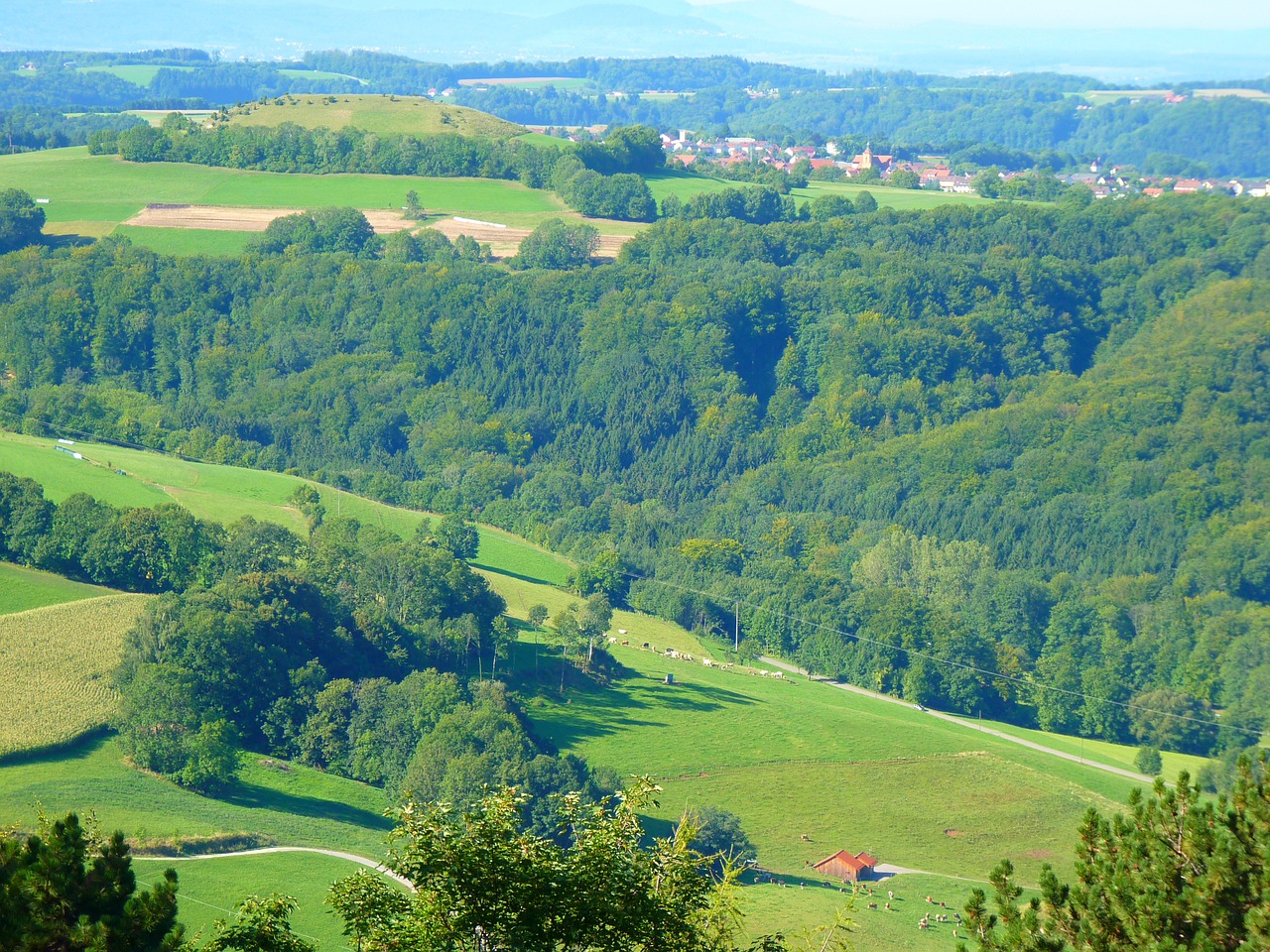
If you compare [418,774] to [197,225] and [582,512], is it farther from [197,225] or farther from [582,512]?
[197,225]

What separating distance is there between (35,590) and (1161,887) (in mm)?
43776

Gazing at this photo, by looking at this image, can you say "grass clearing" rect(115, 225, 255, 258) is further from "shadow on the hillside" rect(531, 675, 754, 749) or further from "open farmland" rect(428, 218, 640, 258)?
"shadow on the hillside" rect(531, 675, 754, 749)

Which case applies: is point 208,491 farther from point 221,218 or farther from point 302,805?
point 221,218

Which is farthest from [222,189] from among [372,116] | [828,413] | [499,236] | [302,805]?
[302,805]

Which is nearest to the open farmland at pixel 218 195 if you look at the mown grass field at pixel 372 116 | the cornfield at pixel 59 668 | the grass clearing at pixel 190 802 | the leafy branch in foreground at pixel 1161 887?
the mown grass field at pixel 372 116

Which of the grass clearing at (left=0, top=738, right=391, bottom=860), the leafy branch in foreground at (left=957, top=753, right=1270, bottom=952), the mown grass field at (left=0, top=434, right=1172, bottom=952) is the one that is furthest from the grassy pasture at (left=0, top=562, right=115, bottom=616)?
the leafy branch in foreground at (left=957, top=753, right=1270, bottom=952)

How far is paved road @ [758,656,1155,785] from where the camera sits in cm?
5934

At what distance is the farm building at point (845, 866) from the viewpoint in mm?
43469

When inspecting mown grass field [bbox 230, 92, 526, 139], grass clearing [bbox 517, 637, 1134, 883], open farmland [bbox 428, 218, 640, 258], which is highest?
mown grass field [bbox 230, 92, 526, 139]

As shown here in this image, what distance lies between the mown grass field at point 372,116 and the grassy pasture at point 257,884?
105 m

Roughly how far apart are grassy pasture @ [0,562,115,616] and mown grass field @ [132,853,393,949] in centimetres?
1660

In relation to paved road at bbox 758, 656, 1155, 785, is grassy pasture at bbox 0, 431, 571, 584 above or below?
above

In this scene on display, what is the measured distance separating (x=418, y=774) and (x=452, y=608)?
45.0 ft

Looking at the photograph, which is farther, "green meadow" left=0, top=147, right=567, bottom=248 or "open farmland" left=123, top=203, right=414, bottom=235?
"green meadow" left=0, top=147, right=567, bottom=248
